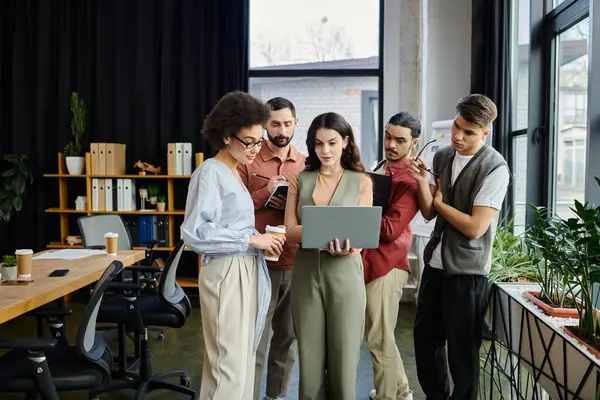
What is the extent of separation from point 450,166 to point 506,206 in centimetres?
216

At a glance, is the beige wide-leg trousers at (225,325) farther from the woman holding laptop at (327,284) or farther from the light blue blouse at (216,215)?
the woman holding laptop at (327,284)

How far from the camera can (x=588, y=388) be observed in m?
1.77

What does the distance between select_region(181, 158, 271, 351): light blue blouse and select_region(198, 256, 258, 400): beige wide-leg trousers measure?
7 cm

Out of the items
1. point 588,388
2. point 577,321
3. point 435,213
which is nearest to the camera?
point 588,388

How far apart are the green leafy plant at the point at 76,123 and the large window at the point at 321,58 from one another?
174 centimetres

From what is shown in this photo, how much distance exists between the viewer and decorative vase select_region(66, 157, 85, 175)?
575 cm

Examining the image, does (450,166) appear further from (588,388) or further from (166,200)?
(166,200)

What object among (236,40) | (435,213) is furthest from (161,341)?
(236,40)

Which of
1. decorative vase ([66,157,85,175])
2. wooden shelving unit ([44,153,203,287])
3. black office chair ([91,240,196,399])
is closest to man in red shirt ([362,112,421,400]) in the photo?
black office chair ([91,240,196,399])

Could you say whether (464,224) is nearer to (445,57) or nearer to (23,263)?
(23,263)

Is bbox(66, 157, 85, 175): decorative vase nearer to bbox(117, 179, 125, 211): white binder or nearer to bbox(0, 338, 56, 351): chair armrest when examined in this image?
bbox(117, 179, 125, 211): white binder

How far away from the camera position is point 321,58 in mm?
6125

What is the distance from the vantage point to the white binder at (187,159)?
18.8 feet

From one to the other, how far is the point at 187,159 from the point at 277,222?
10.2 ft
